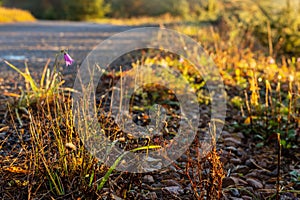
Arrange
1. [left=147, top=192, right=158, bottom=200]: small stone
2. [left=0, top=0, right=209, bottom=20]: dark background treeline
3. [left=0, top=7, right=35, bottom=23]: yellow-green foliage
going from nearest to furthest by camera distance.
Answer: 1. [left=147, top=192, right=158, bottom=200]: small stone
2. [left=0, top=7, right=35, bottom=23]: yellow-green foliage
3. [left=0, top=0, right=209, bottom=20]: dark background treeline

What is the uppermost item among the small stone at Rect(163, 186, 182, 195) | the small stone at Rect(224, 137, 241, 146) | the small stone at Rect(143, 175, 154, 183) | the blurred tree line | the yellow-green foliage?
the blurred tree line

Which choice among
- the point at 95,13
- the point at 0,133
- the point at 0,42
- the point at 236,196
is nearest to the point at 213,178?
the point at 236,196

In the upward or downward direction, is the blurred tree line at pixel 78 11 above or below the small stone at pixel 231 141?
above

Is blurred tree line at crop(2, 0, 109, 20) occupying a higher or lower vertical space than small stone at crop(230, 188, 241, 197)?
higher

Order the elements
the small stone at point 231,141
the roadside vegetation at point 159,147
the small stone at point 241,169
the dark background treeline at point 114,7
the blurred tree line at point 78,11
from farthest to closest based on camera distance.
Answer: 1. the dark background treeline at point 114,7
2. the blurred tree line at point 78,11
3. the small stone at point 231,141
4. the small stone at point 241,169
5. the roadside vegetation at point 159,147

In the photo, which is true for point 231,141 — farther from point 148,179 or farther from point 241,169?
point 148,179

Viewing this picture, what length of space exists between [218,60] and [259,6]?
92.7 inches

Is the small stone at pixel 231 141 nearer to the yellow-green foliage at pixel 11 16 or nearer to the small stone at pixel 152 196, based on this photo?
the small stone at pixel 152 196

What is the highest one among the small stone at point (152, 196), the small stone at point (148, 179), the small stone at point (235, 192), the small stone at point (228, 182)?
the small stone at point (148, 179)

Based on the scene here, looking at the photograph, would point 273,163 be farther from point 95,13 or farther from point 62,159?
point 95,13

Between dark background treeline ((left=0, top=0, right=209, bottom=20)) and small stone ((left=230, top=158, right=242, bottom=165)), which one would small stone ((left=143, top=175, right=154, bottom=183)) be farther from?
dark background treeline ((left=0, top=0, right=209, bottom=20))

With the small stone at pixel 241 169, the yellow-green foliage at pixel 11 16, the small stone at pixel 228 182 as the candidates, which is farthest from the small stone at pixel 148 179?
the yellow-green foliage at pixel 11 16

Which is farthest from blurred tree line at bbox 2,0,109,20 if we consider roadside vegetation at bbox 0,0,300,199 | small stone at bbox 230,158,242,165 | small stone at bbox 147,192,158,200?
small stone at bbox 147,192,158,200

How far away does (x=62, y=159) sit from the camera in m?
1.56
